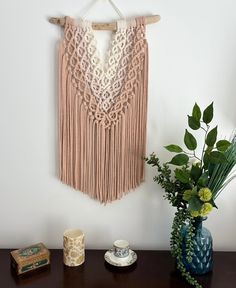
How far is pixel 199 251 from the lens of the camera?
3.98ft

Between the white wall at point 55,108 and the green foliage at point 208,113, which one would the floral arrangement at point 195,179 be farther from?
the white wall at point 55,108

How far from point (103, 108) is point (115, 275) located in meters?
0.60

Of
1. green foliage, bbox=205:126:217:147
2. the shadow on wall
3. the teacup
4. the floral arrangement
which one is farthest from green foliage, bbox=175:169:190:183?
the shadow on wall

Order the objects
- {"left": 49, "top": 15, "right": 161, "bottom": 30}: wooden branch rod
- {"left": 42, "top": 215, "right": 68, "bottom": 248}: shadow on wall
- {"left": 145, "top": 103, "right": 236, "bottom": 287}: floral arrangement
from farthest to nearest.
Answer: {"left": 42, "top": 215, "right": 68, "bottom": 248}: shadow on wall < {"left": 49, "top": 15, "right": 161, "bottom": 30}: wooden branch rod < {"left": 145, "top": 103, "right": 236, "bottom": 287}: floral arrangement

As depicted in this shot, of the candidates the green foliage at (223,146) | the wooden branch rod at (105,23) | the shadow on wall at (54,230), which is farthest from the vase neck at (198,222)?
the wooden branch rod at (105,23)

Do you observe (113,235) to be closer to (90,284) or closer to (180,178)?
(90,284)

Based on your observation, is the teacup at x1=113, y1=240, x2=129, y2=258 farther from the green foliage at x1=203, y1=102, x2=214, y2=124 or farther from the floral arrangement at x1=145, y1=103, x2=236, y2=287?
the green foliage at x1=203, y1=102, x2=214, y2=124

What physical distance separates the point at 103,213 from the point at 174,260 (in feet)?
1.08

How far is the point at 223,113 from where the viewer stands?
1.33m

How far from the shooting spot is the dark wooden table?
1.19 meters

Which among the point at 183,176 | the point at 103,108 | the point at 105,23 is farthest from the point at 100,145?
the point at 105,23

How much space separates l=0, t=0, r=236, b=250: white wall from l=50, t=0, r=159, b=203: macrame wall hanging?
5 cm

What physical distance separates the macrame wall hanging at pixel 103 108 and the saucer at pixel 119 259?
0.69 feet

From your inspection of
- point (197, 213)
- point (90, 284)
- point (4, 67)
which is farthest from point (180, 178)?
point (4, 67)
